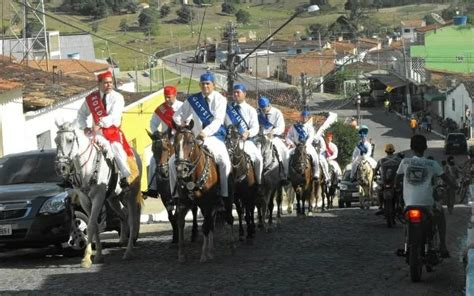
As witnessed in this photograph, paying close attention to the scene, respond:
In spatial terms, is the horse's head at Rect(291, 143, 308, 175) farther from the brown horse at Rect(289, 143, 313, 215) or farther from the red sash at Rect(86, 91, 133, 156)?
the red sash at Rect(86, 91, 133, 156)

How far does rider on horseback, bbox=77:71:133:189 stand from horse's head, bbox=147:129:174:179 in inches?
18.3

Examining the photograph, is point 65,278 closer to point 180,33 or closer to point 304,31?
point 180,33

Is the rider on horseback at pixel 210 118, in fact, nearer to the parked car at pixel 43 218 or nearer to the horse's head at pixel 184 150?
the horse's head at pixel 184 150

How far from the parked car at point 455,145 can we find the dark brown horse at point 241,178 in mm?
44613

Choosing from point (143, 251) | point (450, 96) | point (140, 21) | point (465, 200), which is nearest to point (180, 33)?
point (140, 21)

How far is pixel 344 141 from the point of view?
5872 cm

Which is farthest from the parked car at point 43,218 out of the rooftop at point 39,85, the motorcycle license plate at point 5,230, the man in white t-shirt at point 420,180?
the rooftop at point 39,85

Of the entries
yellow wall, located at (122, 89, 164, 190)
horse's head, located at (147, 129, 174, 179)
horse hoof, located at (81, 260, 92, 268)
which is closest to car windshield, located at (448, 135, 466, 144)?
yellow wall, located at (122, 89, 164, 190)

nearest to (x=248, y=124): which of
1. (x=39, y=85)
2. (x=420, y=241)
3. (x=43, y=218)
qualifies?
(x=43, y=218)

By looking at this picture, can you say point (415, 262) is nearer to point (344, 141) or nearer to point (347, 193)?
point (347, 193)

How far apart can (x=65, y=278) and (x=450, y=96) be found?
67.3 meters

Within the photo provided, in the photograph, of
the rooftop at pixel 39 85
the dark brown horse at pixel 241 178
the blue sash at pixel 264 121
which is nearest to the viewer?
the dark brown horse at pixel 241 178

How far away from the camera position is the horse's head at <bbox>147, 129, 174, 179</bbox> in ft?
48.3

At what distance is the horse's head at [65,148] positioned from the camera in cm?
1351
